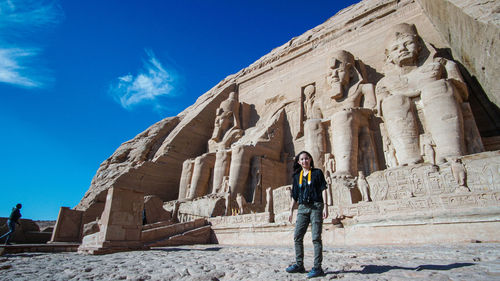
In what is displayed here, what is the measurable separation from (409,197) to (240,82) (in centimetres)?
1258

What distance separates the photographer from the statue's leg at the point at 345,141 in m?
6.94

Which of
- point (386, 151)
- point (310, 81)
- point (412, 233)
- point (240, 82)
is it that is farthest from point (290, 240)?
point (240, 82)

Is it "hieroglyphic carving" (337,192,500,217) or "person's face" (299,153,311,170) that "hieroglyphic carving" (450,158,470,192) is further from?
"person's face" (299,153,311,170)

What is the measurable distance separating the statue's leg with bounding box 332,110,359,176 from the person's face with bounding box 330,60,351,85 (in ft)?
7.13

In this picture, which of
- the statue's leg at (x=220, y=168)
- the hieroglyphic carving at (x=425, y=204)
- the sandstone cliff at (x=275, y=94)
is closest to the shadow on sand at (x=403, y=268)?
the hieroglyphic carving at (x=425, y=204)

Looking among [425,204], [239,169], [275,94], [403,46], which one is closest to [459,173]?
[425,204]

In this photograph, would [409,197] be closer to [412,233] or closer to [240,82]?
[412,233]

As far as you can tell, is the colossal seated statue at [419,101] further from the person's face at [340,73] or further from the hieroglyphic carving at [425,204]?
the person's face at [340,73]

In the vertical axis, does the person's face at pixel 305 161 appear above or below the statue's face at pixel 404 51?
below

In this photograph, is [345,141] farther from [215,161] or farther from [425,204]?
[215,161]

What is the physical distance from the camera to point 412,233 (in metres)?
4.11

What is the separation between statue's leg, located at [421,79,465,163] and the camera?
532 cm

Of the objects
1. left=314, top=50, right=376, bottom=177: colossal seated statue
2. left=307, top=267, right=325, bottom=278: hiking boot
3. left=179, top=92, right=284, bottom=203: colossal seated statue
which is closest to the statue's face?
left=314, top=50, right=376, bottom=177: colossal seated statue

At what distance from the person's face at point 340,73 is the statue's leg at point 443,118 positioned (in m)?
3.33
